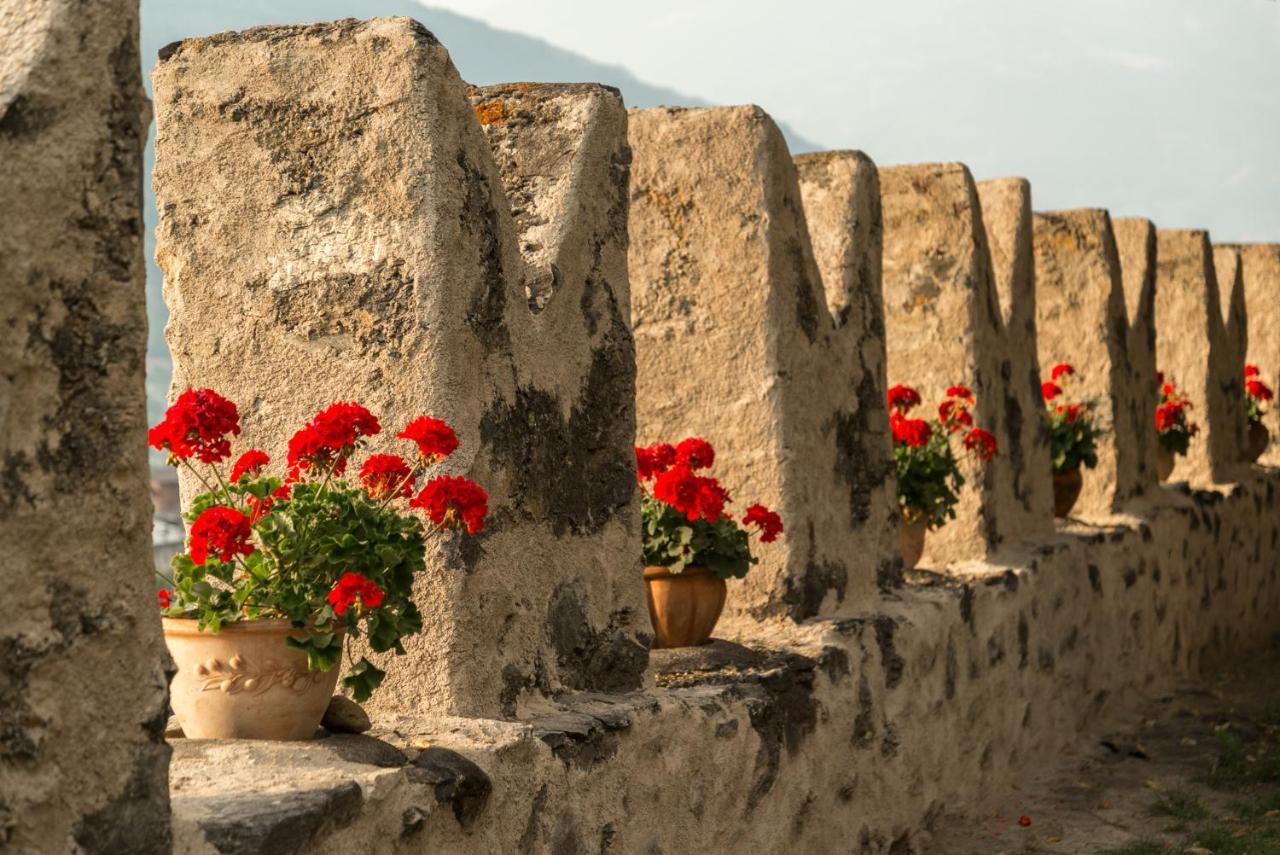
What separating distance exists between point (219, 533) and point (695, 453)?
1.77 meters

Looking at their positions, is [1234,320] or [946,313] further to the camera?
[1234,320]

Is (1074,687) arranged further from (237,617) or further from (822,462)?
(237,617)

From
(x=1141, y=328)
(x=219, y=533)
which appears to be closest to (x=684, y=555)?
(x=219, y=533)

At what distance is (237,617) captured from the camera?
2607 mm

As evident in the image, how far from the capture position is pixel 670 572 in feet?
13.3

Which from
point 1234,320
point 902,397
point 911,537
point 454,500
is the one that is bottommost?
point 911,537

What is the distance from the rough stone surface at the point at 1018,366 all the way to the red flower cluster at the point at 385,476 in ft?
13.0

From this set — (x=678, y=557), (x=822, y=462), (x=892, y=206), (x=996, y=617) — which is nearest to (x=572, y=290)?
(x=678, y=557)

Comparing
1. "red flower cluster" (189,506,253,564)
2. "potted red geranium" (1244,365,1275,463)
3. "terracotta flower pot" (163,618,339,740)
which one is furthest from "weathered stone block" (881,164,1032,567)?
"potted red geranium" (1244,365,1275,463)

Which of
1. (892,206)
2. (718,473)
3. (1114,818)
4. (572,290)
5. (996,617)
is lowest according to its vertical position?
(1114,818)

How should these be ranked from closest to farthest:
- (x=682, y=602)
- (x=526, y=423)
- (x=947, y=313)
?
(x=526, y=423), (x=682, y=602), (x=947, y=313)

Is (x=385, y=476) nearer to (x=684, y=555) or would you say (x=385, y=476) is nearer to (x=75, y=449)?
(x=75, y=449)

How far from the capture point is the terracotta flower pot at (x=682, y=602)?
405 centimetres

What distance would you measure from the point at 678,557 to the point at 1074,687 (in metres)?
3.09
